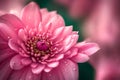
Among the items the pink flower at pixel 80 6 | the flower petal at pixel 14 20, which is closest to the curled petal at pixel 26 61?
the flower petal at pixel 14 20

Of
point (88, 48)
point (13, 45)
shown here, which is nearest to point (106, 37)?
point (88, 48)

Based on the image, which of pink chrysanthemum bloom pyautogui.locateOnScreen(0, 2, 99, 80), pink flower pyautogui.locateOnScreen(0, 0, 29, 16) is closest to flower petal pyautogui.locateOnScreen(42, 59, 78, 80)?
pink chrysanthemum bloom pyautogui.locateOnScreen(0, 2, 99, 80)

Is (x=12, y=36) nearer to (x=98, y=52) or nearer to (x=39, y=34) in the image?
(x=39, y=34)

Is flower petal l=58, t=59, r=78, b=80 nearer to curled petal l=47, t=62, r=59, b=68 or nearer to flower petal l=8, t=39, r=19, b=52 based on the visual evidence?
curled petal l=47, t=62, r=59, b=68

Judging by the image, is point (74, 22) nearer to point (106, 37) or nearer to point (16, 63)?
point (106, 37)

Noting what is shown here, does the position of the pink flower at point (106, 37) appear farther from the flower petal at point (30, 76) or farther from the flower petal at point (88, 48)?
the flower petal at point (30, 76)

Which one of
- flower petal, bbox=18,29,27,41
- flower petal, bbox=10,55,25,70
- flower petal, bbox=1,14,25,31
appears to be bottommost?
flower petal, bbox=10,55,25,70
